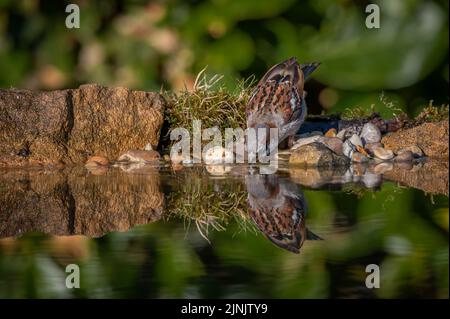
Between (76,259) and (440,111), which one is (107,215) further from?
(440,111)

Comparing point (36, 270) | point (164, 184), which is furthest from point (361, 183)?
point (36, 270)

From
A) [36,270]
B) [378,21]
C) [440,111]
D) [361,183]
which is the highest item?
Result: [378,21]

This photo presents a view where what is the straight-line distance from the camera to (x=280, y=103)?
237 inches

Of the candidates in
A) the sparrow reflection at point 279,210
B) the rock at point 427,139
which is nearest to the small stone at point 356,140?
the rock at point 427,139

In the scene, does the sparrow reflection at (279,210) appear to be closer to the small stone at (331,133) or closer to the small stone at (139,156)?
the small stone at (139,156)

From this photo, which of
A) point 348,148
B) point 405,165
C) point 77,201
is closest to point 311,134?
point 348,148

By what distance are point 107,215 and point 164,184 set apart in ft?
2.95

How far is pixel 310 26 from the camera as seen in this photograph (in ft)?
22.7

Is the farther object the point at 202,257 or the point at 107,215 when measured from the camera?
the point at 107,215

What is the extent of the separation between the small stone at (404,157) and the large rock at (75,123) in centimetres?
142

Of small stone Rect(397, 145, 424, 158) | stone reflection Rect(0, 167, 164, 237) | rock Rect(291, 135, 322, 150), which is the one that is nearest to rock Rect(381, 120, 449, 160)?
small stone Rect(397, 145, 424, 158)

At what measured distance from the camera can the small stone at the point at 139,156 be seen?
5.86m

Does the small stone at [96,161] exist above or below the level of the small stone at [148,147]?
below

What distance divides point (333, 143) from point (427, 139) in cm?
55
